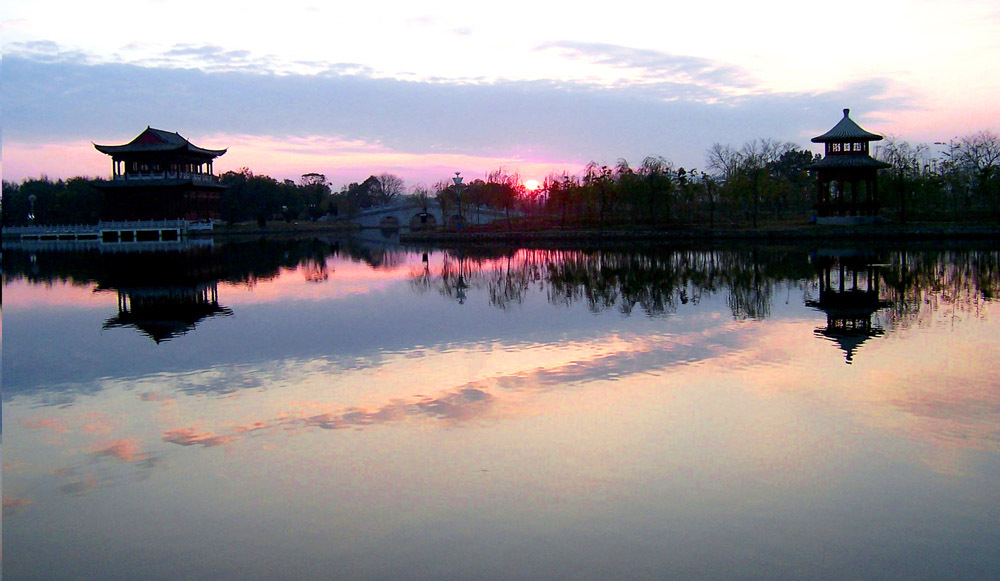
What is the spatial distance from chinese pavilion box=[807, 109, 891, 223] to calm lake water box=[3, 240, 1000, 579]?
1157 inches

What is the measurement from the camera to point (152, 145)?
65375mm

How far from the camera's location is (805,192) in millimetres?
62719

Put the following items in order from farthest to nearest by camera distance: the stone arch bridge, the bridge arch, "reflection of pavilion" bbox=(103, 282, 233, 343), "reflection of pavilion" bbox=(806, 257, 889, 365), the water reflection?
the bridge arch, the stone arch bridge, the water reflection, "reflection of pavilion" bbox=(103, 282, 233, 343), "reflection of pavilion" bbox=(806, 257, 889, 365)

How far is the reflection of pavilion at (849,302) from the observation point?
42.8 ft

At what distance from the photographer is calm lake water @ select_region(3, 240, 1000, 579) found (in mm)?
5375

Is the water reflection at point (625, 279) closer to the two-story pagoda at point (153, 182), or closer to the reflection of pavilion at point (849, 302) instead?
the reflection of pavilion at point (849, 302)

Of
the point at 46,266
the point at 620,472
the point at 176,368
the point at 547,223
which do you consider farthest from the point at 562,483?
the point at 547,223

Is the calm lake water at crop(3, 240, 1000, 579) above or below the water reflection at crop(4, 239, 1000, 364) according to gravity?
below

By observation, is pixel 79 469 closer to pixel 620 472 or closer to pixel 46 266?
pixel 620 472

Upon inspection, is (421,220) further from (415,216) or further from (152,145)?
(152,145)

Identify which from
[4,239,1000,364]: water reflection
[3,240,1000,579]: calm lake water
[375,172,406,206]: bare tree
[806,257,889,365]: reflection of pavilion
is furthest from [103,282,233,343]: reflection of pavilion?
[375,172,406,206]: bare tree

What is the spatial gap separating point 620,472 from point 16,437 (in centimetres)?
623

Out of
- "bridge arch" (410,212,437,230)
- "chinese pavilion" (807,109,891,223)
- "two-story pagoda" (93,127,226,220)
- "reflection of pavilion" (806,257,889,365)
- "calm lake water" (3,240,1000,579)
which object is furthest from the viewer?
"bridge arch" (410,212,437,230)

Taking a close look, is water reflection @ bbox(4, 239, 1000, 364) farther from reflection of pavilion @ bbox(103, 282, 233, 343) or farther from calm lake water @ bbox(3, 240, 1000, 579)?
calm lake water @ bbox(3, 240, 1000, 579)
